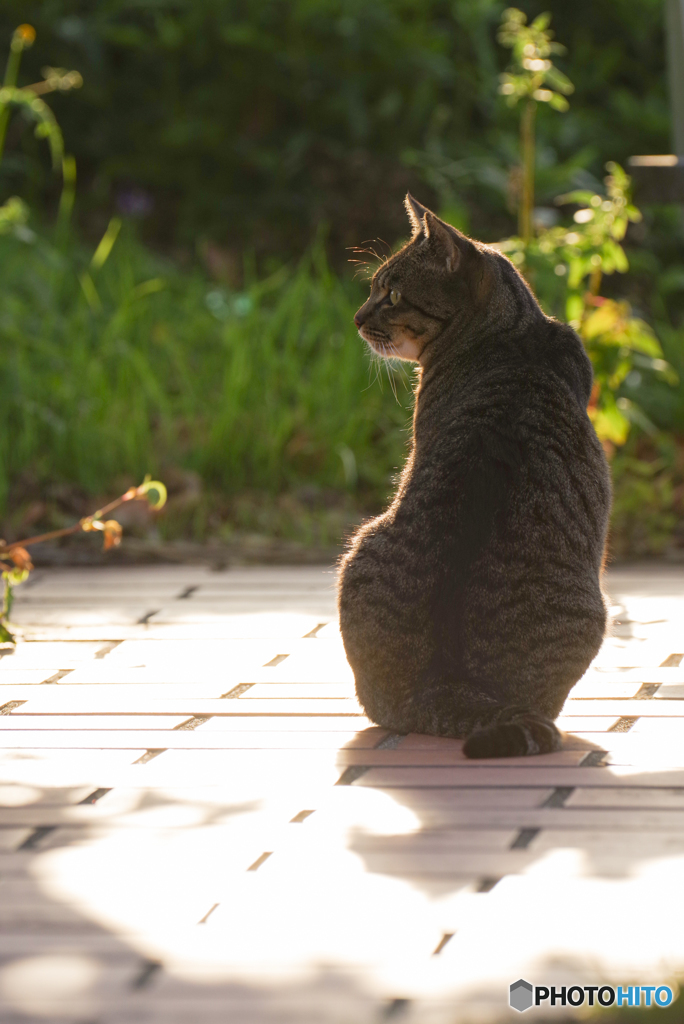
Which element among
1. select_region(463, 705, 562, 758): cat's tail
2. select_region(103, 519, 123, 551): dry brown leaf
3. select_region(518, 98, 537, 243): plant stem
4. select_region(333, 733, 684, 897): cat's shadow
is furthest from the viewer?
select_region(518, 98, 537, 243): plant stem

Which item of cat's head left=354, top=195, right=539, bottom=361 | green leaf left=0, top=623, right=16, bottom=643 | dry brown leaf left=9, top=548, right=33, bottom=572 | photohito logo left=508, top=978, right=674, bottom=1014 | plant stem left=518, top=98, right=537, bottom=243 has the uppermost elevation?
plant stem left=518, top=98, right=537, bottom=243

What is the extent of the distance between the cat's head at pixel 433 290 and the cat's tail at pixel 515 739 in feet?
3.27

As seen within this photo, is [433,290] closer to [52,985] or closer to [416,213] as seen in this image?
[416,213]

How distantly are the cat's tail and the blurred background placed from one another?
5.67ft

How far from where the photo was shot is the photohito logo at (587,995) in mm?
1363

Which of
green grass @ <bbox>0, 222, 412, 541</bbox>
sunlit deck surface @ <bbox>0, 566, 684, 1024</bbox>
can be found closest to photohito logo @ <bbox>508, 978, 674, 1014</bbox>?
sunlit deck surface @ <bbox>0, 566, 684, 1024</bbox>

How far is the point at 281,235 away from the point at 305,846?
575cm

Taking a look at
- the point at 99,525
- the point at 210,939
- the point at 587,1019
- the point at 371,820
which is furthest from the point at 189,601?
the point at 587,1019

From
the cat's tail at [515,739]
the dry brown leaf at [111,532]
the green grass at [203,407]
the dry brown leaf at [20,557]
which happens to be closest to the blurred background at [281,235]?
the green grass at [203,407]

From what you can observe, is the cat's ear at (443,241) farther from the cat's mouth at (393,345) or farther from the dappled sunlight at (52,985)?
the dappled sunlight at (52,985)

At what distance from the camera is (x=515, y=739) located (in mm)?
2264

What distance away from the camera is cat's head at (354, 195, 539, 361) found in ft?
9.38


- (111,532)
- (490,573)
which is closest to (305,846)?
(490,573)

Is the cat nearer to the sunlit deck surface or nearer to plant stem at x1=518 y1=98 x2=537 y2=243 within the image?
the sunlit deck surface
